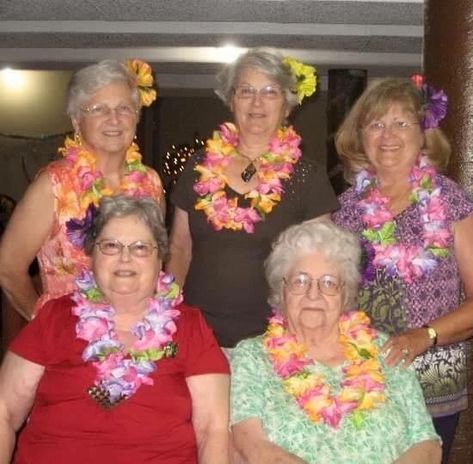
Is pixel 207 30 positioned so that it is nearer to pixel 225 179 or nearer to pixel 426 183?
pixel 225 179

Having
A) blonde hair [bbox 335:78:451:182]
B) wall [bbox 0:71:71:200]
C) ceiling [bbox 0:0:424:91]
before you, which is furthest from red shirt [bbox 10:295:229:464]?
wall [bbox 0:71:71:200]

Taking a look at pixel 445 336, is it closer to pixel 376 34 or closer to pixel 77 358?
pixel 77 358

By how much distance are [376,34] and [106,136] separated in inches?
146

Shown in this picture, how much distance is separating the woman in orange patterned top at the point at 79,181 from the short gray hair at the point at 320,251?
602mm

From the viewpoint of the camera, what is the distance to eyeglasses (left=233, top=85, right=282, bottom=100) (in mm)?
2957

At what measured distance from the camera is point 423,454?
2.45 meters

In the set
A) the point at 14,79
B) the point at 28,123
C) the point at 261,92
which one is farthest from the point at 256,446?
the point at 28,123

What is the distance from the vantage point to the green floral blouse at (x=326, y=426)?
240 cm

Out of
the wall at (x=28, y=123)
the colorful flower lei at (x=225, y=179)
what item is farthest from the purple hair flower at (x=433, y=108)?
the wall at (x=28, y=123)

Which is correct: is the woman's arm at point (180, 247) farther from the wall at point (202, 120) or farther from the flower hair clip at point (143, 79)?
the wall at point (202, 120)

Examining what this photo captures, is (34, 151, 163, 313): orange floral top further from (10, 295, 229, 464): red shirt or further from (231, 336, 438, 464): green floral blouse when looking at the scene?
(231, 336, 438, 464): green floral blouse

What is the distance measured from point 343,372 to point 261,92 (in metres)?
0.96

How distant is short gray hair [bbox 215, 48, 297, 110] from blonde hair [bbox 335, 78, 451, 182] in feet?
0.69

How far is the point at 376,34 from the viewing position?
6324mm
